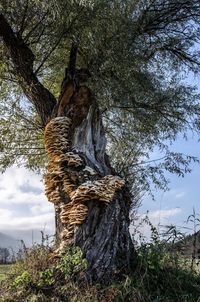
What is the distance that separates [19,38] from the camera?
9.42 m

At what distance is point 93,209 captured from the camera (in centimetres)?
717

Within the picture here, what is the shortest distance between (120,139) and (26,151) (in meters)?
3.14

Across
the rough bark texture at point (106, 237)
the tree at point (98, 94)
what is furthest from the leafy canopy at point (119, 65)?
the rough bark texture at point (106, 237)

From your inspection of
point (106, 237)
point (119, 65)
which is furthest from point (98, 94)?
point (106, 237)

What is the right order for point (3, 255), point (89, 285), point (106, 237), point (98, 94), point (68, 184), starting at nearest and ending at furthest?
point (89, 285) → point (106, 237) → point (68, 184) → point (98, 94) → point (3, 255)

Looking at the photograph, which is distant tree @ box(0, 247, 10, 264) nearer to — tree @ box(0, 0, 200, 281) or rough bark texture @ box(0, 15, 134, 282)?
tree @ box(0, 0, 200, 281)

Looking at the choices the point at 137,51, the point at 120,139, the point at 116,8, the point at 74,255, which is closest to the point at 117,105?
the point at 137,51

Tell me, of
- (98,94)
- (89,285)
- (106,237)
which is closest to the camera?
(89,285)

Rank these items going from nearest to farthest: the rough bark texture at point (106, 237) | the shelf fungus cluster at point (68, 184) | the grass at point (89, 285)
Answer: the grass at point (89, 285) < the rough bark texture at point (106, 237) < the shelf fungus cluster at point (68, 184)

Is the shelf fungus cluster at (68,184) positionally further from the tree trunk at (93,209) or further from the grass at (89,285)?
the grass at (89,285)

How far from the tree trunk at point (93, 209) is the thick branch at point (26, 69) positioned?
1.08 m

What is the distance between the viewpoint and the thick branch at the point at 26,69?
9.28 m

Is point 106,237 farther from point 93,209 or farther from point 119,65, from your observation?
point 119,65

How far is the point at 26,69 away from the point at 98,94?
1556mm
